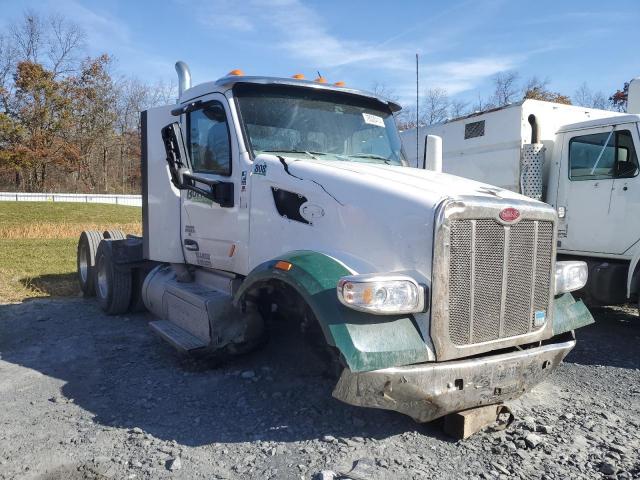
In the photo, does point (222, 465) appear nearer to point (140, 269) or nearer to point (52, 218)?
point (140, 269)

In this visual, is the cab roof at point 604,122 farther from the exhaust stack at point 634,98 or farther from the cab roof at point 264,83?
the cab roof at point 264,83

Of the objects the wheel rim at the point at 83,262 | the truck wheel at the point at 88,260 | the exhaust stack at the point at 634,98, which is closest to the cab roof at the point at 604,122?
the exhaust stack at the point at 634,98

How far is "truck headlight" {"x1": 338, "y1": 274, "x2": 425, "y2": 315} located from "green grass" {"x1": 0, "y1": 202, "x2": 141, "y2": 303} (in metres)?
6.62

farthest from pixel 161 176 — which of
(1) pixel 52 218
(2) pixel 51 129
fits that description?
(2) pixel 51 129

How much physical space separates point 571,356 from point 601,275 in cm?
145

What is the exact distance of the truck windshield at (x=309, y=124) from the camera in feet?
14.3

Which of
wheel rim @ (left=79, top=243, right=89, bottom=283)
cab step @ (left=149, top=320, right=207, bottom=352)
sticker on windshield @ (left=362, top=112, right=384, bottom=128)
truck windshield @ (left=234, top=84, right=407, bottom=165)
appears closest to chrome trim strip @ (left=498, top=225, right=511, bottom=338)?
truck windshield @ (left=234, top=84, right=407, bottom=165)

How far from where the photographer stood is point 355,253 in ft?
11.0

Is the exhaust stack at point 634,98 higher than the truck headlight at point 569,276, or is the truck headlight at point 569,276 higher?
the exhaust stack at point 634,98

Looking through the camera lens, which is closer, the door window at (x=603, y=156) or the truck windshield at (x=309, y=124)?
the truck windshield at (x=309, y=124)

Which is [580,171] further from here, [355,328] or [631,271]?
[355,328]

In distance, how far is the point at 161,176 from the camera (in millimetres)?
5613

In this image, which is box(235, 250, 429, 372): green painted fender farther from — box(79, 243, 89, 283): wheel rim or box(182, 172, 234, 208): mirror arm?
box(79, 243, 89, 283): wheel rim

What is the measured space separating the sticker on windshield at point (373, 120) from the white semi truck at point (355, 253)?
13 millimetres
